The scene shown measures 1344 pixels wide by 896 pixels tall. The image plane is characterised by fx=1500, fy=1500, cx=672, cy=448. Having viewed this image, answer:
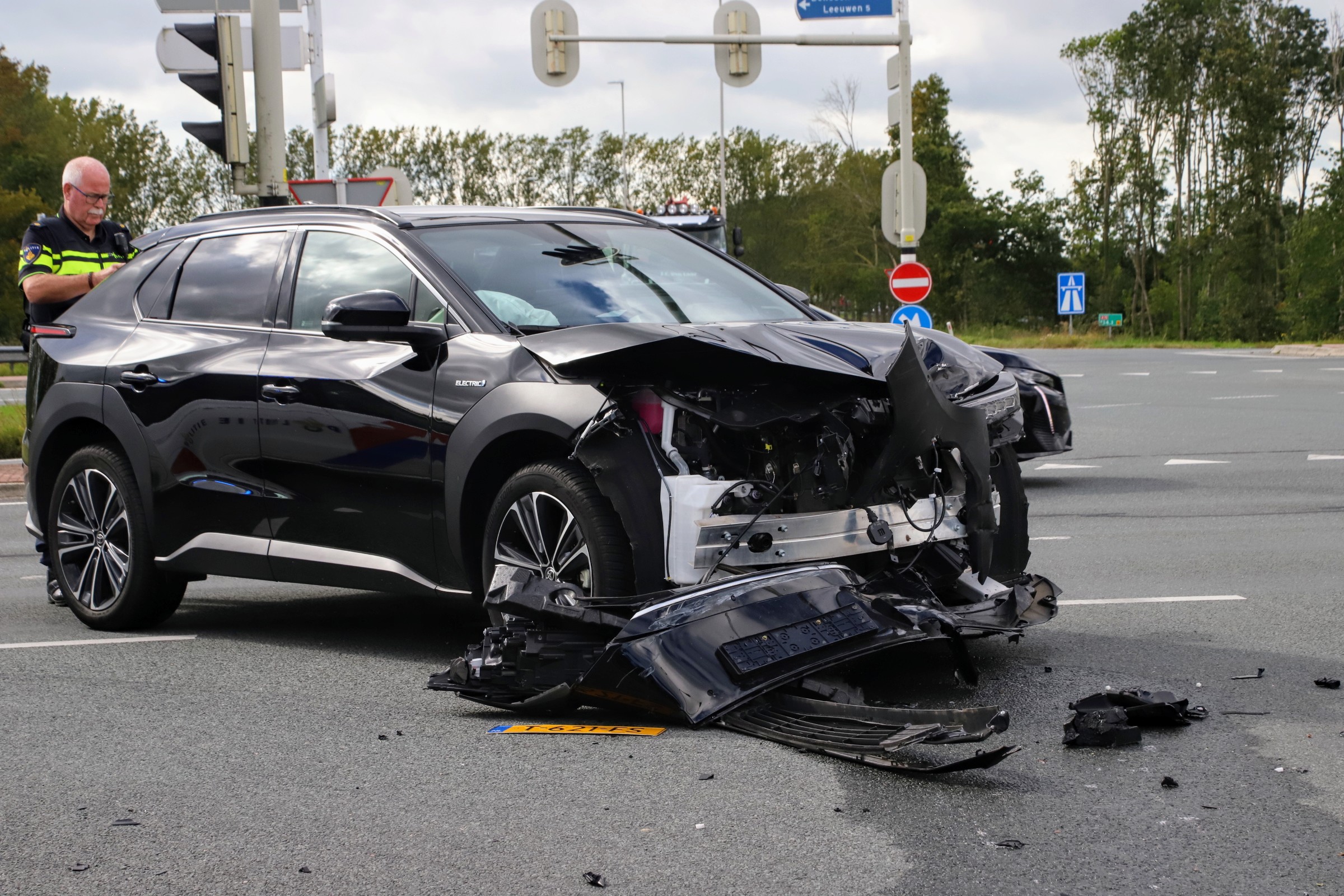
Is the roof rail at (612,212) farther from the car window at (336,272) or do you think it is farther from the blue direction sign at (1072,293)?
the blue direction sign at (1072,293)

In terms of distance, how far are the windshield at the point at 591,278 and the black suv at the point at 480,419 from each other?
0.06ft

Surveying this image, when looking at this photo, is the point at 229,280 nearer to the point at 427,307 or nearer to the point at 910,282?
the point at 427,307

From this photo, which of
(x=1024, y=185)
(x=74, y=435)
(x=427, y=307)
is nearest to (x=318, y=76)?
(x=74, y=435)

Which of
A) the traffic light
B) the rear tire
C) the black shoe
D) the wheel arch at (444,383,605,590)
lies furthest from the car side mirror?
the traffic light

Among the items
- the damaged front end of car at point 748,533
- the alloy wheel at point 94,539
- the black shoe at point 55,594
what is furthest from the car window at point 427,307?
the black shoe at point 55,594

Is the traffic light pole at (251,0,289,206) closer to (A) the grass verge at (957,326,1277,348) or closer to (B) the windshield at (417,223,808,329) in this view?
(B) the windshield at (417,223,808,329)

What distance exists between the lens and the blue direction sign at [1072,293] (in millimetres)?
41000

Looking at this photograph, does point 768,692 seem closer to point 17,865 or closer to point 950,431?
point 950,431

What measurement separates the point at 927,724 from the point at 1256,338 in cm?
5017

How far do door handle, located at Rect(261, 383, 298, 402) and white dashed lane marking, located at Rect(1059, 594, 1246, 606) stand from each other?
11.7 ft

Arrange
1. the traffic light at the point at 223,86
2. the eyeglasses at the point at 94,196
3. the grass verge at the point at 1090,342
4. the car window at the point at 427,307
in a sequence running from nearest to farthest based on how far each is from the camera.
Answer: the car window at the point at 427,307
the eyeglasses at the point at 94,196
the traffic light at the point at 223,86
the grass verge at the point at 1090,342

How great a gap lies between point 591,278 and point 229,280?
174cm

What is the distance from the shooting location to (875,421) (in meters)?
5.12

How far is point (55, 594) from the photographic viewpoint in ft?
25.1
